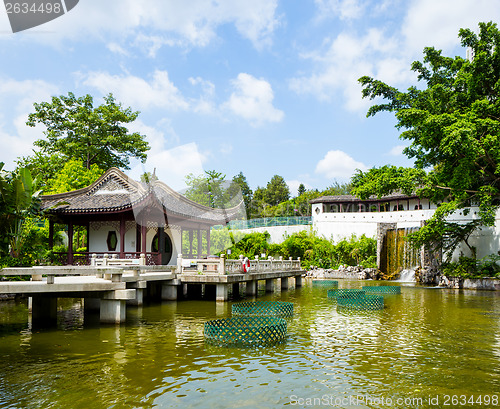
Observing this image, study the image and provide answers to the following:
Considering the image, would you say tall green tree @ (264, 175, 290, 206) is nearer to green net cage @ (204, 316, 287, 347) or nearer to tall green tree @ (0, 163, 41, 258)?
tall green tree @ (0, 163, 41, 258)

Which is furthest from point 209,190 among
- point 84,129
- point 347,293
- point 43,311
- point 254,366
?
point 254,366

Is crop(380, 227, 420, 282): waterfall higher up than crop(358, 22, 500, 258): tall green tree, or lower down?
lower down

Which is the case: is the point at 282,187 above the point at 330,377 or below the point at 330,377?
above

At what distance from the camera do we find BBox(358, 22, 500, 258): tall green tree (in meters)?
24.8

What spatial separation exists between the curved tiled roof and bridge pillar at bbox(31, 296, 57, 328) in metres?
7.76

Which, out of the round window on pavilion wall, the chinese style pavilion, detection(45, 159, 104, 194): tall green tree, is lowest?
the round window on pavilion wall

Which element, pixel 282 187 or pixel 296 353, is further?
pixel 282 187

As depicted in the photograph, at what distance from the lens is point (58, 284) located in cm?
1188

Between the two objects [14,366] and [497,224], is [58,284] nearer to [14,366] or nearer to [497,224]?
[14,366]

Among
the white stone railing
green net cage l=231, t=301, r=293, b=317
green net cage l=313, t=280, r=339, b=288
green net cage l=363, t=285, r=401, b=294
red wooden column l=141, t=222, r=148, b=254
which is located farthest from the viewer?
green net cage l=313, t=280, r=339, b=288

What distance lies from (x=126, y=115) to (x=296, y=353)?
3554cm

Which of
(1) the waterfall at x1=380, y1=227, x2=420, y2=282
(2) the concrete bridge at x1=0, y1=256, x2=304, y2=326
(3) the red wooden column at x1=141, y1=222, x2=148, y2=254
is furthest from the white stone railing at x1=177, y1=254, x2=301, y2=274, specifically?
(1) the waterfall at x1=380, y1=227, x2=420, y2=282

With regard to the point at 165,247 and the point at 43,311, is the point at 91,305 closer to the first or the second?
the point at 43,311

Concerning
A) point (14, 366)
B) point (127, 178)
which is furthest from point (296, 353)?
point (127, 178)
